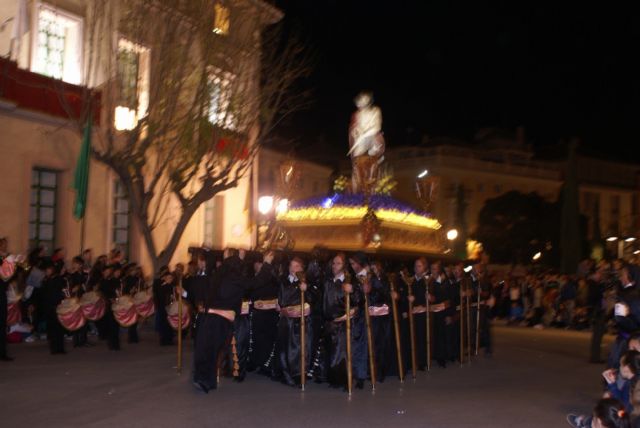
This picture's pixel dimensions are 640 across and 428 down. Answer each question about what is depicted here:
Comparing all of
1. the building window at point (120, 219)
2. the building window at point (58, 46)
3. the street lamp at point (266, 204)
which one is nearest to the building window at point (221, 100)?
the street lamp at point (266, 204)

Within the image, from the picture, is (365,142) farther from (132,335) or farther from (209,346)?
(209,346)

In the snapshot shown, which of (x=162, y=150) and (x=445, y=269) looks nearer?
(x=445, y=269)

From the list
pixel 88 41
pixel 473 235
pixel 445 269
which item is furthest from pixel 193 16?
pixel 473 235

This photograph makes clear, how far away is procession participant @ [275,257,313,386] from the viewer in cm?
1105

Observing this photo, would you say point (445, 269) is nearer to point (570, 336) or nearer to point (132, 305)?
point (132, 305)

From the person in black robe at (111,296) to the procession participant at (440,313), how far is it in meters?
5.85

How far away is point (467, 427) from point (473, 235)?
160ft

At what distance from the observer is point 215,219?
85.4 ft

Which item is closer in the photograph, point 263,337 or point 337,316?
point 337,316

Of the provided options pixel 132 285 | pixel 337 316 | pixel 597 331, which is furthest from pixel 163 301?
A: pixel 597 331

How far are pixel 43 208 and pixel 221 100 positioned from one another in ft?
17.8

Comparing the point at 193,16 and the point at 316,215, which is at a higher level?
the point at 193,16

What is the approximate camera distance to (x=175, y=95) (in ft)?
57.5

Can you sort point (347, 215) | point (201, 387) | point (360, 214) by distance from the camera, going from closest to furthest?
point (201, 387), point (360, 214), point (347, 215)
